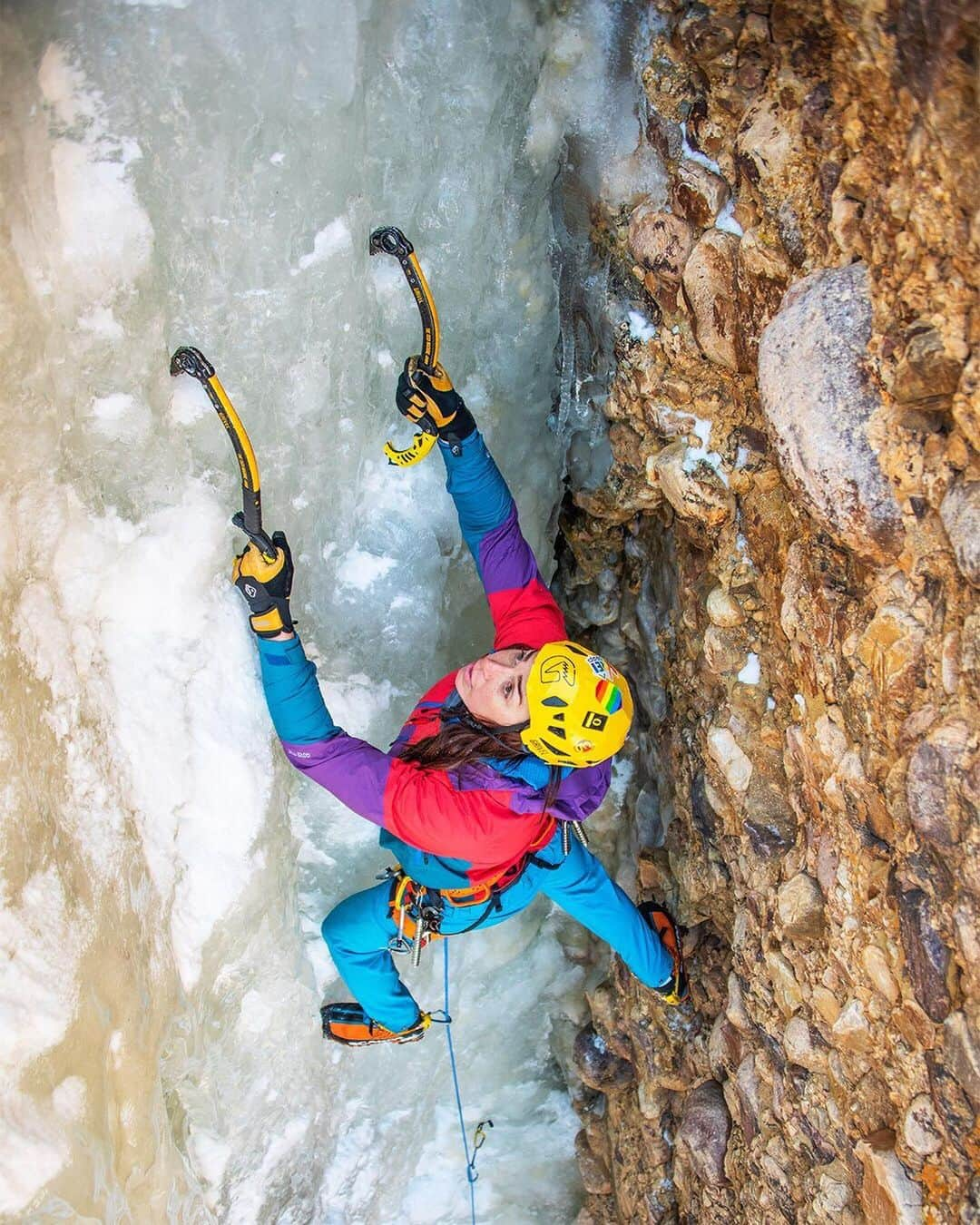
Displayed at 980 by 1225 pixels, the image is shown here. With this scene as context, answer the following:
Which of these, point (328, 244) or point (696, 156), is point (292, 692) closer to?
point (328, 244)

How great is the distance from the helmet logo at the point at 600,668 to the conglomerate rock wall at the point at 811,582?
15.7 inches

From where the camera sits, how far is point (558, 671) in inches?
106

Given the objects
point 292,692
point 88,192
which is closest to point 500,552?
point 292,692

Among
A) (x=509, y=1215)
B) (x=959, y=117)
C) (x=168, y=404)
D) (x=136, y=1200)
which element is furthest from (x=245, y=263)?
(x=509, y=1215)

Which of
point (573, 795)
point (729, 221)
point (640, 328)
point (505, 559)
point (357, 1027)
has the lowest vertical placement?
point (357, 1027)

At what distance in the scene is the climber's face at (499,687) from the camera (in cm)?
278

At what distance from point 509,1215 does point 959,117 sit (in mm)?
4242

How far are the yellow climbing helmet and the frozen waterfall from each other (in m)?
0.73

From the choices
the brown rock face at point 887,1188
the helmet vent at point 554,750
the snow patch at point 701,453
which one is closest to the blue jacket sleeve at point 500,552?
the helmet vent at point 554,750

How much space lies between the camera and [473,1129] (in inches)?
171

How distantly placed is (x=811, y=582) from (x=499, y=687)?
81 centimetres

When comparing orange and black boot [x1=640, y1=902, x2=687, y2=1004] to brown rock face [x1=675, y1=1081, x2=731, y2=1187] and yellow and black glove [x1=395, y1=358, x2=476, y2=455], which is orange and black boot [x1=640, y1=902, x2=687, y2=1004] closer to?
brown rock face [x1=675, y1=1081, x2=731, y2=1187]

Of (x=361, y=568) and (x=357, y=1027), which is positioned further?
(x=357, y=1027)

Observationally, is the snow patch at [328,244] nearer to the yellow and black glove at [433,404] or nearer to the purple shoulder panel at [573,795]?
the yellow and black glove at [433,404]
